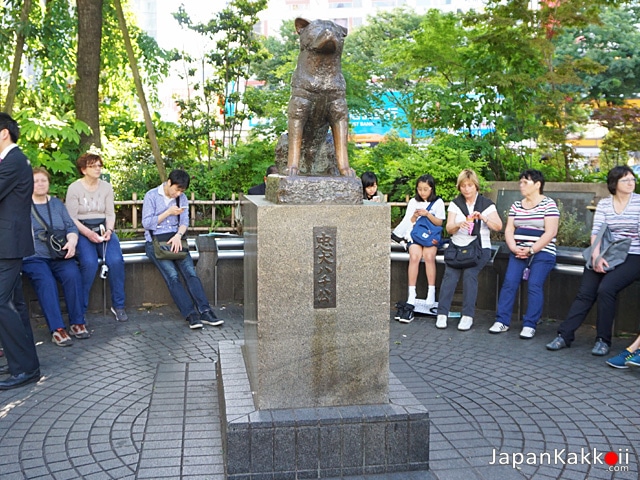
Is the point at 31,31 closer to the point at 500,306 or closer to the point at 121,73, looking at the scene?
the point at 121,73

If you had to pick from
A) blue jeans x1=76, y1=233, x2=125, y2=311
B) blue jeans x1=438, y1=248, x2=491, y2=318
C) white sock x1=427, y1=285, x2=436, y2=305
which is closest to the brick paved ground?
blue jeans x1=438, y1=248, x2=491, y2=318

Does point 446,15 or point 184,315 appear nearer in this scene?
point 184,315

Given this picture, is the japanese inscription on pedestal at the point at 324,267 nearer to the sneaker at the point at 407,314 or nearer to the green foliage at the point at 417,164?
the sneaker at the point at 407,314

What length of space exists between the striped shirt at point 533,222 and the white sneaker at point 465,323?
3.33ft

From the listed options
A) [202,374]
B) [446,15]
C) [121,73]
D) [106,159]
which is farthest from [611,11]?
[202,374]

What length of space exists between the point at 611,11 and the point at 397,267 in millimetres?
20418

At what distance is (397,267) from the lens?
8930mm

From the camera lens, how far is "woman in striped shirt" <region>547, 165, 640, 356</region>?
21.9 ft

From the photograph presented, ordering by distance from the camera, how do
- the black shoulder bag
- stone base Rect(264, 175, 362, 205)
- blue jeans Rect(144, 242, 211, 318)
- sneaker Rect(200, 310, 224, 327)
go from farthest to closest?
blue jeans Rect(144, 242, 211, 318)
sneaker Rect(200, 310, 224, 327)
the black shoulder bag
stone base Rect(264, 175, 362, 205)

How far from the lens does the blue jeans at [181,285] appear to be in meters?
7.90

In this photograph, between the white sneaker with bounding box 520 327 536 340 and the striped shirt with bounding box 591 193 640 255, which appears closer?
the striped shirt with bounding box 591 193 640 255

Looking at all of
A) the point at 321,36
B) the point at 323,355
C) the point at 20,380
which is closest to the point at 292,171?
the point at 321,36

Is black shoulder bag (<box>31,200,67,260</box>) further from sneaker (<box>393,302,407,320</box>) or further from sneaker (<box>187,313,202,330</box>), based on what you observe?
sneaker (<box>393,302,407,320</box>)

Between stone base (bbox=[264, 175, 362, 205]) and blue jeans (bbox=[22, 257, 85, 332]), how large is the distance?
3.58 meters
